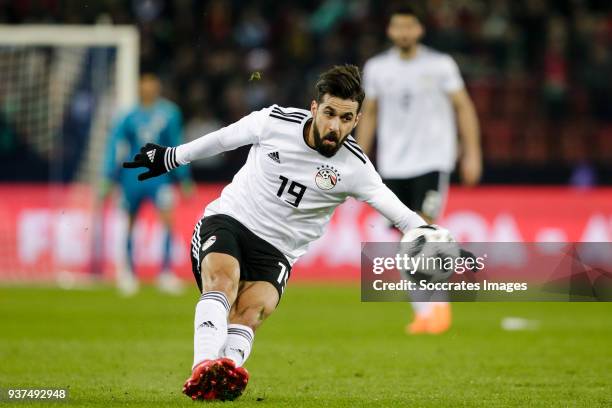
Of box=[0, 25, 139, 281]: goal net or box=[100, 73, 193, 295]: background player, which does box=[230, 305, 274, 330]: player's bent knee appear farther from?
box=[0, 25, 139, 281]: goal net

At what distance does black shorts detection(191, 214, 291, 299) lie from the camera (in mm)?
6176

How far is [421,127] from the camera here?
9812 millimetres

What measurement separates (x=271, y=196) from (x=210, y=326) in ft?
3.03

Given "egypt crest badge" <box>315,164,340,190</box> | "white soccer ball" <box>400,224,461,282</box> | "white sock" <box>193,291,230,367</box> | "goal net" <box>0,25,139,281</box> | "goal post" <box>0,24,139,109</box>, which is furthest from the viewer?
"goal net" <box>0,25,139,281</box>

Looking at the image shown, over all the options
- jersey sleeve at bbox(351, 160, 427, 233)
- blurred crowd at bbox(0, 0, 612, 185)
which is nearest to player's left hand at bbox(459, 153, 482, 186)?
jersey sleeve at bbox(351, 160, 427, 233)

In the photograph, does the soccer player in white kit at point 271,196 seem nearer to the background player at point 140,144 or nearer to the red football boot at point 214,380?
the red football boot at point 214,380

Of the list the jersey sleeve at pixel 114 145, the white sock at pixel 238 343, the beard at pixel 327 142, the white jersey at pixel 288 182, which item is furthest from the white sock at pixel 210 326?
the jersey sleeve at pixel 114 145

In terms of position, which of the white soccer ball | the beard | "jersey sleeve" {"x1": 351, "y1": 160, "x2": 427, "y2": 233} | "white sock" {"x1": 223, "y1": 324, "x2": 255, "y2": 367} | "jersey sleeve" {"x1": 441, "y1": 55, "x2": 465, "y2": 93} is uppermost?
the beard

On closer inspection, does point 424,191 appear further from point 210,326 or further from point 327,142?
point 210,326

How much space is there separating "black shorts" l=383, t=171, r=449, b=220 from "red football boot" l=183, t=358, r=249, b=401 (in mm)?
4367

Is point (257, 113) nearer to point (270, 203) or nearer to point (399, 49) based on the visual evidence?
point (270, 203)

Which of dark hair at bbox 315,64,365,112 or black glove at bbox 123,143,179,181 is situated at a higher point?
dark hair at bbox 315,64,365,112

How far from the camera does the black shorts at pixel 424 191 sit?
31.7ft

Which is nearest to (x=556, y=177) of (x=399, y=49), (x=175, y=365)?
(x=399, y=49)
